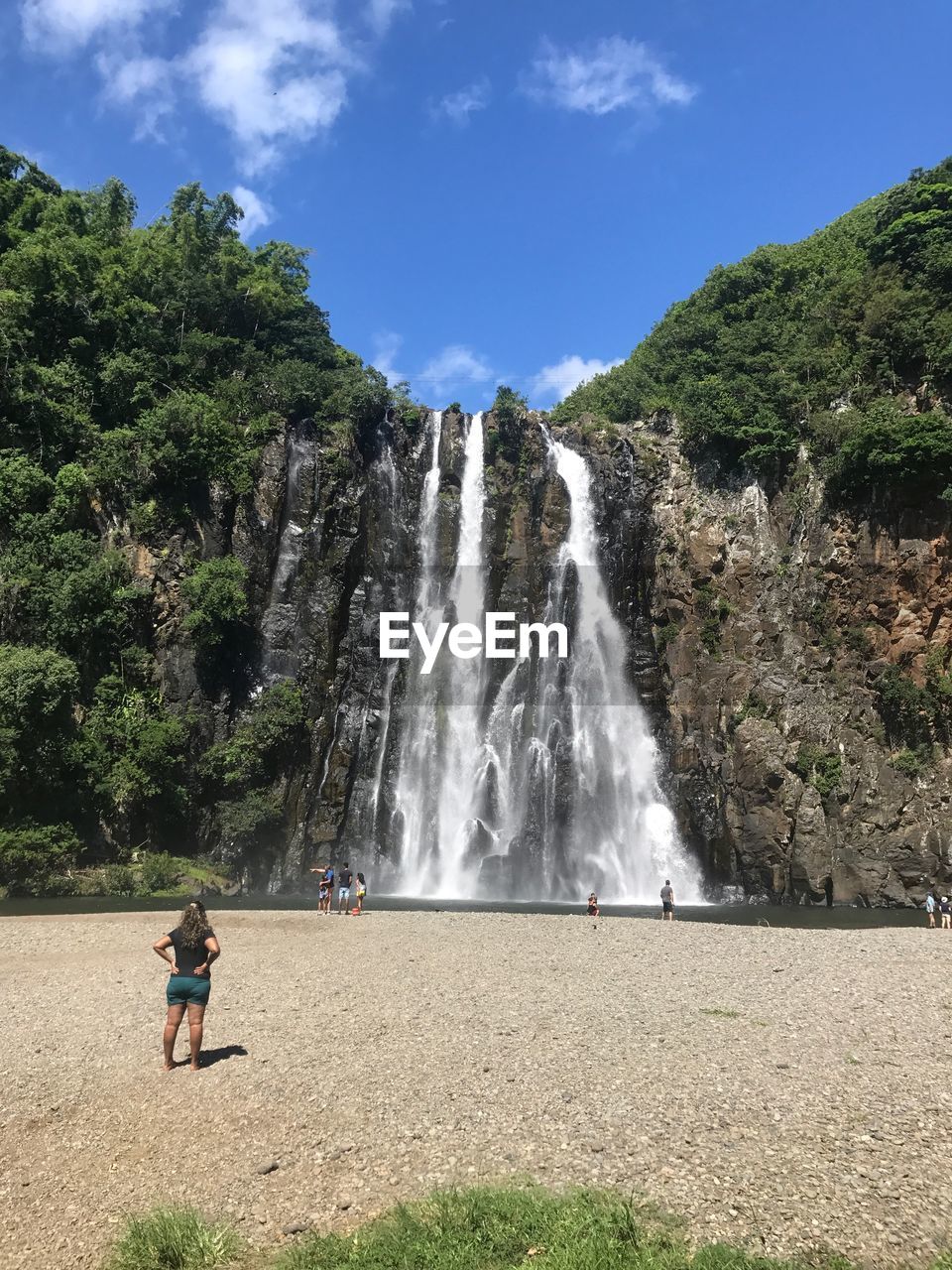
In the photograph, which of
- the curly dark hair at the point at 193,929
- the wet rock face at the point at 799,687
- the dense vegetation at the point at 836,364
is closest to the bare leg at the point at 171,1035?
the curly dark hair at the point at 193,929

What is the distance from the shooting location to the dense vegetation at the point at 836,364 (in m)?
32.6

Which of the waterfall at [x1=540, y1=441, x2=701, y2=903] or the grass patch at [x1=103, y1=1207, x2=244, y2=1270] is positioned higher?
the waterfall at [x1=540, y1=441, x2=701, y2=903]

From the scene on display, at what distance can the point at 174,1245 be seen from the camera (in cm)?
521

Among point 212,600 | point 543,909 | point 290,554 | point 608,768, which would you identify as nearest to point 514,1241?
point 543,909

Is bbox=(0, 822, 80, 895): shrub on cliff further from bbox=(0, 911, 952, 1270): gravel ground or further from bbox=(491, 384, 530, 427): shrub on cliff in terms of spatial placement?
bbox=(491, 384, 530, 427): shrub on cliff

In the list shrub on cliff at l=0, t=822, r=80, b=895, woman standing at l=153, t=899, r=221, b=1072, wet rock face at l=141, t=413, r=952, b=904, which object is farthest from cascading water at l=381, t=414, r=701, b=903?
woman standing at l=153, t=899, r=221, b=1072

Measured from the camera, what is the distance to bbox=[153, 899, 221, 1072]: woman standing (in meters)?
8.34

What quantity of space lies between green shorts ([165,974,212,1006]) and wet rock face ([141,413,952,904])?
2296 centimetres

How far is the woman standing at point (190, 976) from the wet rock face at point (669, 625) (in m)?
22.9

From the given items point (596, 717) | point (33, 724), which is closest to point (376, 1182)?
point (33, 724)

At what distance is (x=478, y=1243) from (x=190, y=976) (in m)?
4.58

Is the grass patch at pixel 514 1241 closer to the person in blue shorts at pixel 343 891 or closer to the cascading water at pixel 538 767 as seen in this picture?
the person in blue shorts at pixel 343 891

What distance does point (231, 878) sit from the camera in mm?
30984

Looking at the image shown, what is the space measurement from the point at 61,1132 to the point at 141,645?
28.3 m
